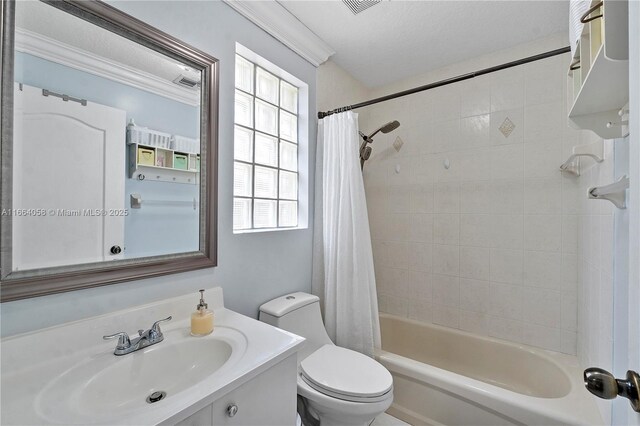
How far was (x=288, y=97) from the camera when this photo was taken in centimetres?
186

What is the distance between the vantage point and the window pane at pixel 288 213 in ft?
6.04

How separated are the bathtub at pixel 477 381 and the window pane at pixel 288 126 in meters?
1.51

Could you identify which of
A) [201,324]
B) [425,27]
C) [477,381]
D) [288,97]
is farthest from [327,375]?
[425,27]

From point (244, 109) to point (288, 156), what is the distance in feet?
1.38

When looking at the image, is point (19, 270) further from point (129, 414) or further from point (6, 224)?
point (129, 414)

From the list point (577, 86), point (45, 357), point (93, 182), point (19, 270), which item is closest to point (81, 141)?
point (93, 182)

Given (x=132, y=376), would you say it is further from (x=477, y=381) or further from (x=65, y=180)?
(x=477, y=381)

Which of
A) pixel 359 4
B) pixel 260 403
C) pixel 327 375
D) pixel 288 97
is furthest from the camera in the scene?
pixel 288 97

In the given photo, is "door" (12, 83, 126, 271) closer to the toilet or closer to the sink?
the sink

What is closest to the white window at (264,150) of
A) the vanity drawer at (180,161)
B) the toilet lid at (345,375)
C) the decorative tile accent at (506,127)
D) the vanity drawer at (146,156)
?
the vanity drawer at (180,161)

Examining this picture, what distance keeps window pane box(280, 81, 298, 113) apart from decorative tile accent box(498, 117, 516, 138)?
1454mm

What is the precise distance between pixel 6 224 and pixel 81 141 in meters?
0.32

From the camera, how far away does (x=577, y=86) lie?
0.79 m

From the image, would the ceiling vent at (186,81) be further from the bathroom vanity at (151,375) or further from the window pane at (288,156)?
the bathroom vanity at (151,375)
